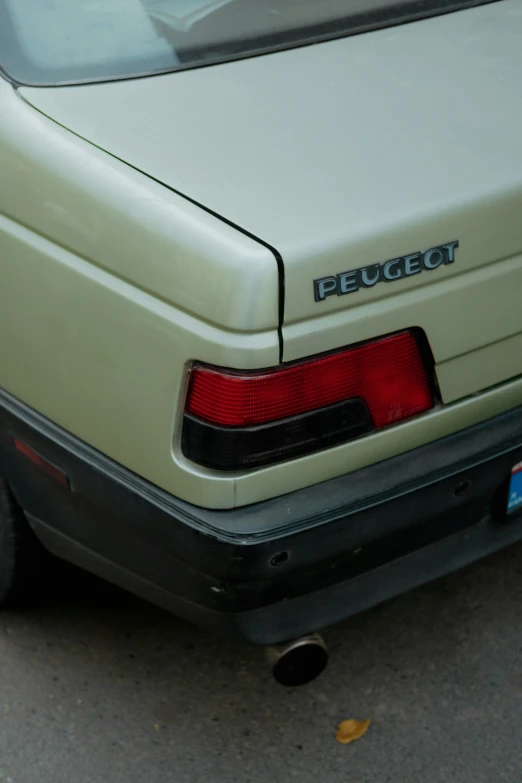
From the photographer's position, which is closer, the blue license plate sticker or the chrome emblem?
the chrome emblem

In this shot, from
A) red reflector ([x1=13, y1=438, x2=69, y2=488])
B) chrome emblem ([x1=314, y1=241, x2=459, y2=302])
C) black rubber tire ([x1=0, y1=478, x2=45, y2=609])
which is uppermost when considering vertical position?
chrome emblem ([x1=314, y1=241, x2=459, y2=302])

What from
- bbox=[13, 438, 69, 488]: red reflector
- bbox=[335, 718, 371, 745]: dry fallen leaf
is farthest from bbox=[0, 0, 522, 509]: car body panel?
bbox=[335, 718, 371, 745]: dry fallen leaf

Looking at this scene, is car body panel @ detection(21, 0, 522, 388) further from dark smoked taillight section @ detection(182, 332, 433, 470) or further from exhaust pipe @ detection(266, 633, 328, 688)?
exhaust pipe @ detection(266, 633, 328, 688)

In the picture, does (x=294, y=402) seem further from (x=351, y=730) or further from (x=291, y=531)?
(x=351, y=730)

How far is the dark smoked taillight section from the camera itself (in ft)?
5.92

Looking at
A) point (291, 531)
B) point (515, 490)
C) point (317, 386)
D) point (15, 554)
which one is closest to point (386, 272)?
point (317, 386)

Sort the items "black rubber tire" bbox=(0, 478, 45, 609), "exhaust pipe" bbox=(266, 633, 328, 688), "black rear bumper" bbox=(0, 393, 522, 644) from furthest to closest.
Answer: "black rubber tire" bbox=(0, 478, 45, 609), "exhaust pipe" bbox=(266, 633, 328, 688), "black rear bumper" bbox=(0, 393, 522, 644)

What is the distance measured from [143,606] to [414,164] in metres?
1.58

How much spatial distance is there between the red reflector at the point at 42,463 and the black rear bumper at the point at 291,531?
0.02 m

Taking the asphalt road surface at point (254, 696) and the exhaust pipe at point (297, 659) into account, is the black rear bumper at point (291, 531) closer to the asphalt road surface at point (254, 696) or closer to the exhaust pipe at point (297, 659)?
the exhaust pipe at point (297, 659)

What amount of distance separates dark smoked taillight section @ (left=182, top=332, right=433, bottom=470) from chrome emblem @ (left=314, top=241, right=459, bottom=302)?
0.40ft

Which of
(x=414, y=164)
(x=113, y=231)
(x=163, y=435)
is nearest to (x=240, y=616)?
(x=163, y=435)

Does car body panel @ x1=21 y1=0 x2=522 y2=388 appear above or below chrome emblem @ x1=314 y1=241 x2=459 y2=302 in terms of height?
above

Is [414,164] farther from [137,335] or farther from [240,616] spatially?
[240,616]
